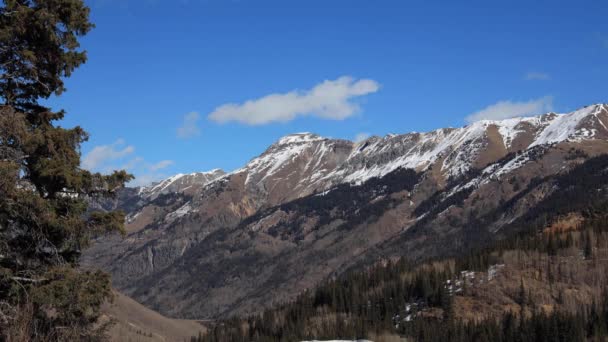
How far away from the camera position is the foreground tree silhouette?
23703 millimetres

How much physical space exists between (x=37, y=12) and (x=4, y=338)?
12742 mm

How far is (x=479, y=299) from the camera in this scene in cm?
17838

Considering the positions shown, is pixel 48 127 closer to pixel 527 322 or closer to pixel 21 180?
pixel 21 180

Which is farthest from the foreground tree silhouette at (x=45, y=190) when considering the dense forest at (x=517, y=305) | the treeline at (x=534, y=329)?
the dense forest at (x=517, y=305)

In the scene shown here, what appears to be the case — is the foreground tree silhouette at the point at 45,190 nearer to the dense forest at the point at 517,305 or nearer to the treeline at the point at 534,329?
the treeline at the point at 534,329

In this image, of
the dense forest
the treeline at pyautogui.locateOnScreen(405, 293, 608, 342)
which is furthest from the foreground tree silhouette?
the dense forest

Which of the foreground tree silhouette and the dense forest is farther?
the dense forest

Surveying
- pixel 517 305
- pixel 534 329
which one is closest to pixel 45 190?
pixel 534 329

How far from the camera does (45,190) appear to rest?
2598 cm

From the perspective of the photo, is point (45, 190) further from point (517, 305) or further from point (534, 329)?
point (517, 305)

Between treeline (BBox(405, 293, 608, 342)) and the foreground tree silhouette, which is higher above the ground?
the foreground tree silhouette

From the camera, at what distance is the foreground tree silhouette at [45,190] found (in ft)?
77.8

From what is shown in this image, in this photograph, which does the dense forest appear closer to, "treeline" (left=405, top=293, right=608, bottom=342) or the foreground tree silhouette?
"treeline" (left=405, top=293, right=608, bottom=342)

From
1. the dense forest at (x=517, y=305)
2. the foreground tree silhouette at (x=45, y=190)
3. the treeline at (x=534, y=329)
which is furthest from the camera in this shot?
the dense forest at (x=517, y=305)
